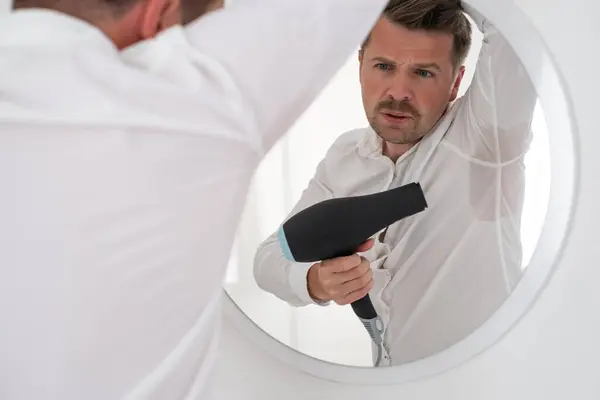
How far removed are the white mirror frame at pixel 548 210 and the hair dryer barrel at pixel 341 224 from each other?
195 mm

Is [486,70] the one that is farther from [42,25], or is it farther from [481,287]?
[42,25]

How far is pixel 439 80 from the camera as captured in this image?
0.89 m

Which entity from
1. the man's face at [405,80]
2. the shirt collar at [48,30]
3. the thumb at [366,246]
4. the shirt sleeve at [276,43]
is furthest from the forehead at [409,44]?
the shirt collar at [48,30]

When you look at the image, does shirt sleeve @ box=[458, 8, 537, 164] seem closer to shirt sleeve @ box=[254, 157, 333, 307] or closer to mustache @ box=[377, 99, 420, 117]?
mustache @ box=[377, 99, 420, 117]

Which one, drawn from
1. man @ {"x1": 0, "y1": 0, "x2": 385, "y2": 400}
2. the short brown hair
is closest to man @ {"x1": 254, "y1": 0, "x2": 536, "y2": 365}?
the short brown hair

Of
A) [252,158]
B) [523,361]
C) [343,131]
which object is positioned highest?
[252,158]

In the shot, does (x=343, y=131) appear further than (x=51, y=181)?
Yes

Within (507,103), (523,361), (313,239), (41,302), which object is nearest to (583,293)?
(523,361)

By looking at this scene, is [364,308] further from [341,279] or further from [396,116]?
[396,116]

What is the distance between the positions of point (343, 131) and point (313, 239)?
190 mm

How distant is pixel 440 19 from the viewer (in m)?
0.89

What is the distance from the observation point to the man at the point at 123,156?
1.50 ft

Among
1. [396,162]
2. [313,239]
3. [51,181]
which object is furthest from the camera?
[396,162]

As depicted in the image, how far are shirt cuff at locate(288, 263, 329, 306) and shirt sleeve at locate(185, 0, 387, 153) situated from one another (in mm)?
415
